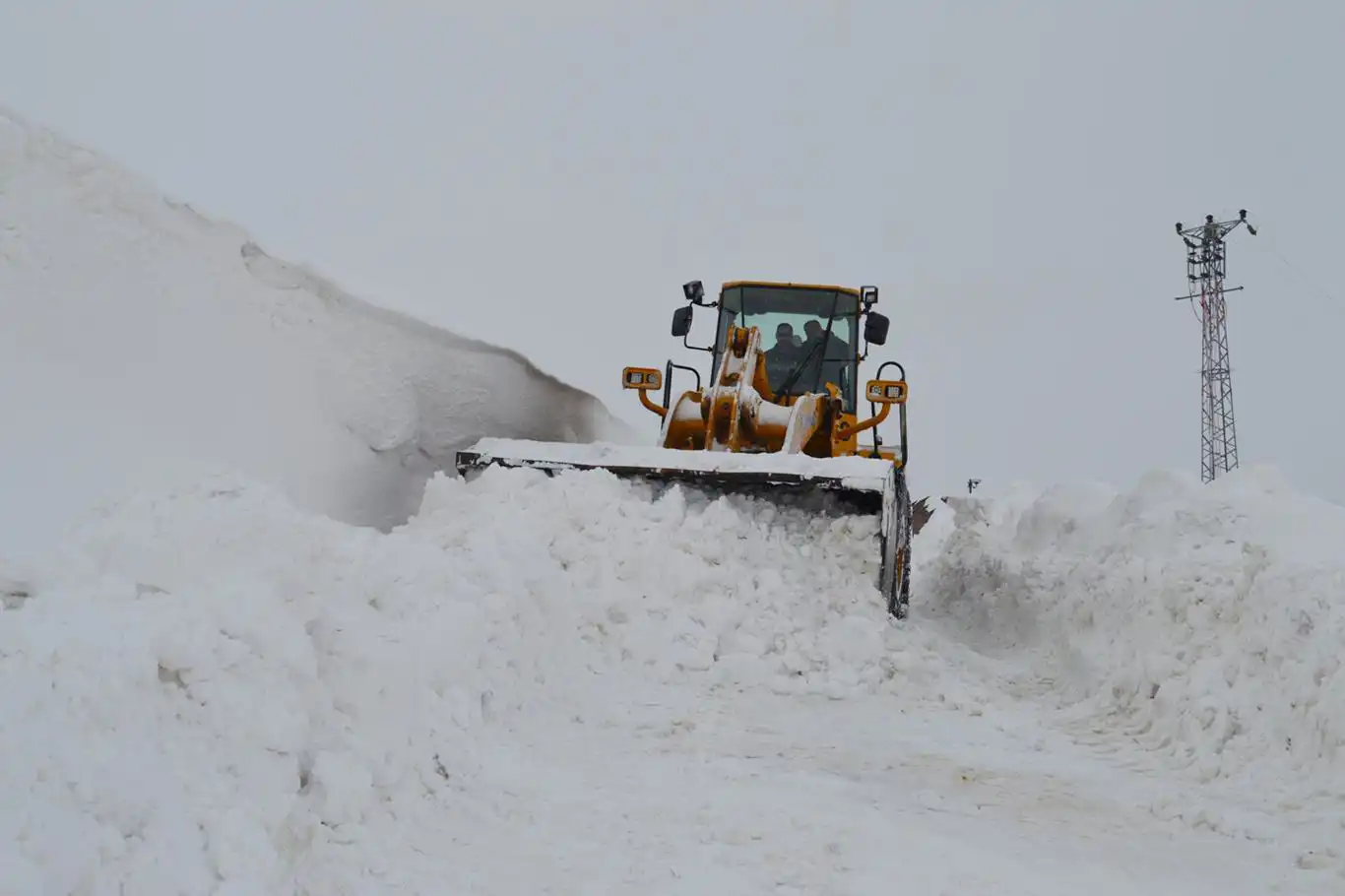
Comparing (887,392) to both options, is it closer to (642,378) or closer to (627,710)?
(642,378)

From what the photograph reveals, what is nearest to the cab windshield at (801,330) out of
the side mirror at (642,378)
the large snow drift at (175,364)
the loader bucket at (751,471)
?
the side mirror at (642,378)

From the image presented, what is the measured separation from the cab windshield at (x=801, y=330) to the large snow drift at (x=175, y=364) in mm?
2269

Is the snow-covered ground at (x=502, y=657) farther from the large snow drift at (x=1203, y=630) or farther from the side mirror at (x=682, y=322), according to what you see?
the side mirror at (x=682, y=322)

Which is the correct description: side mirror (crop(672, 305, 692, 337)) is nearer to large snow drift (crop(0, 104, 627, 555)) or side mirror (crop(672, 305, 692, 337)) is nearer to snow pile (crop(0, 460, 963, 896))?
large snow drift (crop(0, 104, 627, 555))

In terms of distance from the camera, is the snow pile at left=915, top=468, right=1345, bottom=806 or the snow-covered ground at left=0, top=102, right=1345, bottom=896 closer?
the snow-covered ground at left=0, top=102, right=1345, bottom=896

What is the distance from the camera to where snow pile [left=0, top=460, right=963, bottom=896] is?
2.34 m

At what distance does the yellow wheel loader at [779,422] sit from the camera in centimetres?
610

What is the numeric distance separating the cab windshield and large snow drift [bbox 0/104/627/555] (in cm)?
227

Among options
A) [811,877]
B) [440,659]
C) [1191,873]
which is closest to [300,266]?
[440,659]

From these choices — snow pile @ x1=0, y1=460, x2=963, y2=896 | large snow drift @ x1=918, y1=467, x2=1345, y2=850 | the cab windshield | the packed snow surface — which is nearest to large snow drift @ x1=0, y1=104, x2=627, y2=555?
snow pile @ x1=0, y1=460, x2=963, y2=896

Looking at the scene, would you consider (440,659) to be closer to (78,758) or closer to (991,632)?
(78,758)

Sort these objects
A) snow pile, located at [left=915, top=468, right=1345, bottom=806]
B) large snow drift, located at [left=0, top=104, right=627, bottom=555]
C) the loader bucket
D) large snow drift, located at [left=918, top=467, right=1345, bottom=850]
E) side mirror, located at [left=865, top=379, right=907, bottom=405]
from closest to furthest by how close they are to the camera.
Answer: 1. large snow drift, located at [left=918, top=467, right=1345, bottom=850]
2. snow pile, located at [left=915, top=468, right=1345, bottom=806]
3. large snow drift, located at [left=0, top=104, right=627, bottom=555]
4. the loader bucket
5. side mirror, located at [left=865, top=379, right=907, bottom=405]

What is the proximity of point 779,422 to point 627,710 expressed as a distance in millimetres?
3572

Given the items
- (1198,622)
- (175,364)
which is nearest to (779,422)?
(1198,622)
